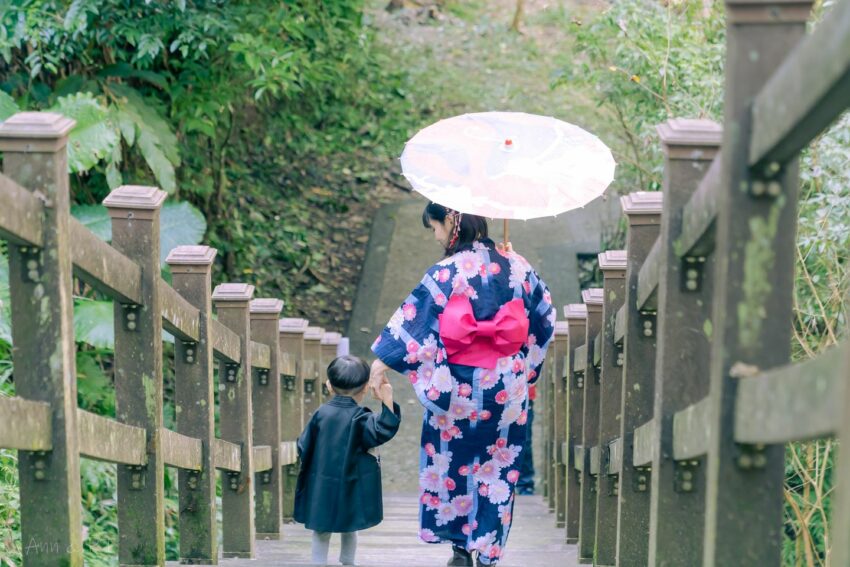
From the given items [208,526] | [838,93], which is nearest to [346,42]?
[208,526]

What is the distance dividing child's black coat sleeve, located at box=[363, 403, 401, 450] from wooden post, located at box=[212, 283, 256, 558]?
63cm

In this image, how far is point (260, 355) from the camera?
5449mm

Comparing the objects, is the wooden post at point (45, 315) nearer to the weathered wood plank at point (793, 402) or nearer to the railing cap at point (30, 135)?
the railing cap at point (30, 135)

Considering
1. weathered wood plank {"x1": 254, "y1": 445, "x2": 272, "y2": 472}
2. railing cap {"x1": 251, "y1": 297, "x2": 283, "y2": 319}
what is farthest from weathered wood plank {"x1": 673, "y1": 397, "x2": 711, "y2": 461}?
railing cap {"x1": 251, "y1": 297, "x2": 283, "y2": 319}

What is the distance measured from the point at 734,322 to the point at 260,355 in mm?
3604

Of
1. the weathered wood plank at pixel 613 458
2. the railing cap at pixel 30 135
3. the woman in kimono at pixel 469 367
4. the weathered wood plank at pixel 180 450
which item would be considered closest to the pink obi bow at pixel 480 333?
the woman in kimono at pixel 469 367

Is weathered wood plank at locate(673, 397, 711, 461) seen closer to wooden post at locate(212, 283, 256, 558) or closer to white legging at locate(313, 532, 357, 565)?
white legging at locate(313, 532, 357, 565)

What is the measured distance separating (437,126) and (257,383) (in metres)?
1.78

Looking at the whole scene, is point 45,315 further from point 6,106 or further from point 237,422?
point 6,106

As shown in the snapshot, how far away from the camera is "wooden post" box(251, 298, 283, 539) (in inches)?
222

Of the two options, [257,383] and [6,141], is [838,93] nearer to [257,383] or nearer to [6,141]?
[6,141]

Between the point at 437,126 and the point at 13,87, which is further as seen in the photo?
the point at 13,87

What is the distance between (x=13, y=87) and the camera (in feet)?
25.1

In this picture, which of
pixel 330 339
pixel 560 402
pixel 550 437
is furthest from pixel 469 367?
pixel 330 339
